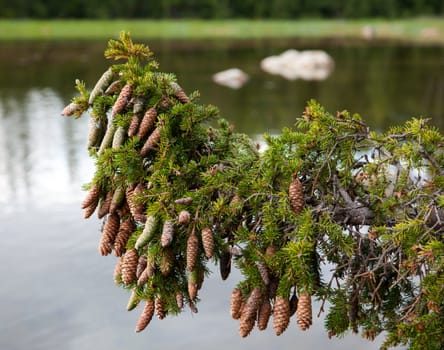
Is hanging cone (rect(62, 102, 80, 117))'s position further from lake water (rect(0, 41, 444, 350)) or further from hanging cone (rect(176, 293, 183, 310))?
lake water (rect(0, 41, 444, 350))

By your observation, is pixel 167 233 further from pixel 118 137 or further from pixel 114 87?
pixel 114 87

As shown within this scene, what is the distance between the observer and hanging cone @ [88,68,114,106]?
11.0 ft

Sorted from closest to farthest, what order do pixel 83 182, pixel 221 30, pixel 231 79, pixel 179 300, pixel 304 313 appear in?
1. pixel 304 313
2. pixel 179 300
3. pixel 83 182
4. pixel 231 79
5. pixel 221 30

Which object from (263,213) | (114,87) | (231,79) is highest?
(114,87)

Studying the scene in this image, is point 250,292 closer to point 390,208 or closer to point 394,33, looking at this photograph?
point 390,208

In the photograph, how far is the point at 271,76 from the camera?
20.8 metres

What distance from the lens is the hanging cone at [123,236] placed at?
10.2ft

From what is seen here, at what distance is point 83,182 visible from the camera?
340 inches

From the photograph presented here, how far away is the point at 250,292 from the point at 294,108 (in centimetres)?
1243

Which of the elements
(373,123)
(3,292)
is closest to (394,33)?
(373,123)

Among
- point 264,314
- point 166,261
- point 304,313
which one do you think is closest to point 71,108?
point 166,261

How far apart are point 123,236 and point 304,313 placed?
40.9 inches

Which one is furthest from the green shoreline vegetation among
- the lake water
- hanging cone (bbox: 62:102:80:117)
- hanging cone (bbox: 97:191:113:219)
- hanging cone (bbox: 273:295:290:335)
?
hanging cone (bbox: 273:295:290:335)

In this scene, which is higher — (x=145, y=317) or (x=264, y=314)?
(x=264, y=314)
